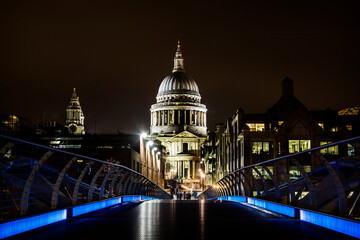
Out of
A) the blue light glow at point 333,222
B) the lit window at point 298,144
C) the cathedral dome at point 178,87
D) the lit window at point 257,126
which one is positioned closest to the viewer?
the blue light glow at point 333,222

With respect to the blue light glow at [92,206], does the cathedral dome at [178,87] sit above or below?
above

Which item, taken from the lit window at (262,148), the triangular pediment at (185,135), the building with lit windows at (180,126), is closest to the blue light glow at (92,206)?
the lit window at (262,148)

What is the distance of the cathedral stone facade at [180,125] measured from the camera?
6998 inches

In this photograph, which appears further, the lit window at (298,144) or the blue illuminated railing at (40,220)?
the lit window at (298,144)

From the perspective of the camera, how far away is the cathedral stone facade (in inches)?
6998

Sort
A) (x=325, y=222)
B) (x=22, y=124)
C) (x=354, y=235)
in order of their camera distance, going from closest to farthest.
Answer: (x=354, y=235) < (x=325, y=222) < (x=22, y=124)

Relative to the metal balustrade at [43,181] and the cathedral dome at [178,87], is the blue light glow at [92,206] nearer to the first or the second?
the metal balustrade at [43,181]

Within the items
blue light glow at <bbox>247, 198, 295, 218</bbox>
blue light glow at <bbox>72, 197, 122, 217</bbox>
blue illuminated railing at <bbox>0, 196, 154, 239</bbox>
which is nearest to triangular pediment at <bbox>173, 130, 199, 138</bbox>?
blue light glow at <bbox>72, 197, 122, 217</bbox>

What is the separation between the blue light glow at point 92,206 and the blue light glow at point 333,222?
4906mm

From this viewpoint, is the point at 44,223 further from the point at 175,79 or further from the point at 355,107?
the point at 175,79

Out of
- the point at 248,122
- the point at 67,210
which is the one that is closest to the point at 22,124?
the point at 248,122

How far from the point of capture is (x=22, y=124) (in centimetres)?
12338

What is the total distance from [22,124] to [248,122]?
6550cm

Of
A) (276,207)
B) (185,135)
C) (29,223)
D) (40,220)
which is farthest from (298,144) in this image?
(185,135)
